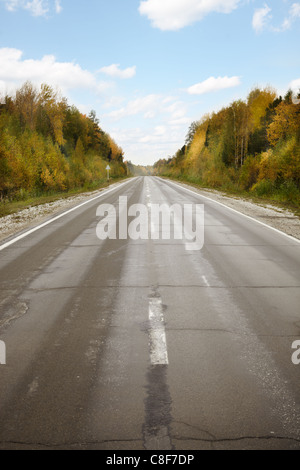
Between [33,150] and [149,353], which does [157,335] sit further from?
[33,150]

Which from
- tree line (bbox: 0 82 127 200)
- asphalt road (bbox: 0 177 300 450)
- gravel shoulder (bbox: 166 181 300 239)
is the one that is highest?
tree line (bbox: 0 82 127 200)

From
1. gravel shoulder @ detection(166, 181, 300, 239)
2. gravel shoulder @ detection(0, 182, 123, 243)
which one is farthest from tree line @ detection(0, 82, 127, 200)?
gravel shoulder @ detection(166, 181, 300, 239)

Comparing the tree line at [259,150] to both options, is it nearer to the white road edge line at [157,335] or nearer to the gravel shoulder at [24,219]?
the gravel shoulder at [24,219]

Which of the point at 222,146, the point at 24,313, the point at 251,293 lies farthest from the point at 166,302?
the point at 222,146

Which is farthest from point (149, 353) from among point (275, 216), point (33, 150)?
point (33, 150)

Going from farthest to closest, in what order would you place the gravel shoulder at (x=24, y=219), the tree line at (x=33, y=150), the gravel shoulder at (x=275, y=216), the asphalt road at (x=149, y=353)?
the tree line at (x=33, y=150) → the gravel shoulder at (x=275, y=216) → the gravel shoulder at (x=24, y=219) → the asphalt road at (x=149, y=353)

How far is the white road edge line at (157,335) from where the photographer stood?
3.55m

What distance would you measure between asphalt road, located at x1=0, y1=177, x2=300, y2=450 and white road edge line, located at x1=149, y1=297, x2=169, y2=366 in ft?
0.06

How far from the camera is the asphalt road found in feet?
8.51

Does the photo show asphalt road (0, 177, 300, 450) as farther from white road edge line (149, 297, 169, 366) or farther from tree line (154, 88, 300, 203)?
tree line (154, 88, 300, 203)

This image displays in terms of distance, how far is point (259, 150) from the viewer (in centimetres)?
3562

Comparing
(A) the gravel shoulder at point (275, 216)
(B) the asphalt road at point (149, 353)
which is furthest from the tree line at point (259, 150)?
(B) the asphalt road at point (149, 353)

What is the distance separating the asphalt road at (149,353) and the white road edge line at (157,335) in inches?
0.7
